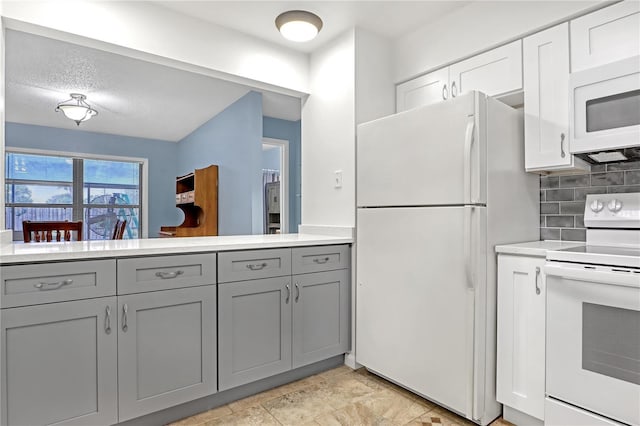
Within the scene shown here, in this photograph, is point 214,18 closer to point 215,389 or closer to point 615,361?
point 215,389

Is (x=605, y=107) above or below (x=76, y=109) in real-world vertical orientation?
below

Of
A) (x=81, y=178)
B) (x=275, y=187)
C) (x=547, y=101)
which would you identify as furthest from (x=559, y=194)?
(x=81, y=178)

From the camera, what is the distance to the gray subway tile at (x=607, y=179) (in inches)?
73.8

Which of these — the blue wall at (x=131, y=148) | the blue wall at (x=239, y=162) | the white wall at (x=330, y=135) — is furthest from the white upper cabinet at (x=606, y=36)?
the blue wall at (x=131, y=148)

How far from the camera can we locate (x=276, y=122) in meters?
4.80

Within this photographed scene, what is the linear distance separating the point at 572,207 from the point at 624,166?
0.31 metres

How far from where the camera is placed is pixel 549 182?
84.4 inches

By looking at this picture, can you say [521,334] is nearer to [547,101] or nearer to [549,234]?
[549,234]

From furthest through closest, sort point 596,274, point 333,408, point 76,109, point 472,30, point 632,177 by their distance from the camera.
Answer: point 76,109
point 472,30
point 333,408
point 632,177
point 596,274

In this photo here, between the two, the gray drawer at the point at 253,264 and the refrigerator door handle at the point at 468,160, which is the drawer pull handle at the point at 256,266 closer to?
the gray drawer at the point at 253,264

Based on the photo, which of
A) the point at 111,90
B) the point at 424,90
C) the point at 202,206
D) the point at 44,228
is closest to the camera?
the point at 424,90

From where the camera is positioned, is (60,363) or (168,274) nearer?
(60,363)

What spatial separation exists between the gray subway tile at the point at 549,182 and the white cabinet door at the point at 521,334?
67 centimetres

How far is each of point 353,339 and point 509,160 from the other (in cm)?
145
